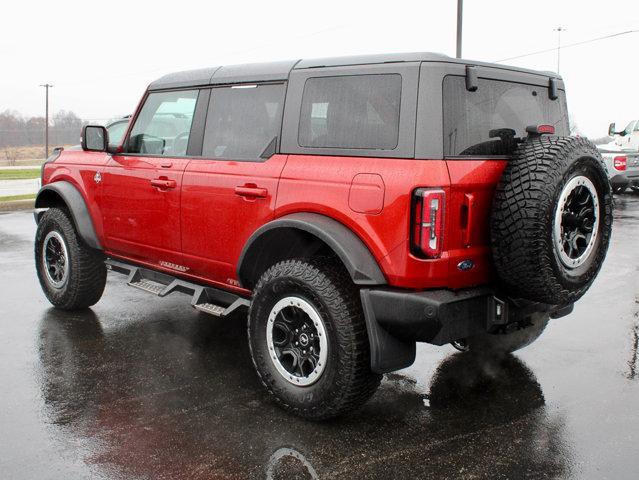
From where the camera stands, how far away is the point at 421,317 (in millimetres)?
3268

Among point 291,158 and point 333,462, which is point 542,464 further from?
point 291,158

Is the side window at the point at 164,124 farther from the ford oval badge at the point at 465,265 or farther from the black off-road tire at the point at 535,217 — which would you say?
the black off-road tire at the point at 535,217

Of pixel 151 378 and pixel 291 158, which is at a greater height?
pixel 291 158

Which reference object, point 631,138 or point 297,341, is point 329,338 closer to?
point 297,341

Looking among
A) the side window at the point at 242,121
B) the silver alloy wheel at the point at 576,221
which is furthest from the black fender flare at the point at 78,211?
the silver alloy wheel at the point at 576,221

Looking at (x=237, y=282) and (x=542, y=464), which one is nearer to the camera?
(x=542, y=464)

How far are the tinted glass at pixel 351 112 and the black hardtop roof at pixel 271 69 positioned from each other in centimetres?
10

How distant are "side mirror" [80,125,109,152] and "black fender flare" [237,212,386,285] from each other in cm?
227

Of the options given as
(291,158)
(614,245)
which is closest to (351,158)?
(291,158)

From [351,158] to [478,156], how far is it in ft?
2.19

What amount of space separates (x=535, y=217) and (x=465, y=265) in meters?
0.42

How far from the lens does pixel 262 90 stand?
422 cm

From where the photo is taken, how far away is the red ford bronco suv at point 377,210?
10.8ft

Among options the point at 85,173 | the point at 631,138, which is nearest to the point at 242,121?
the point at 85,173
